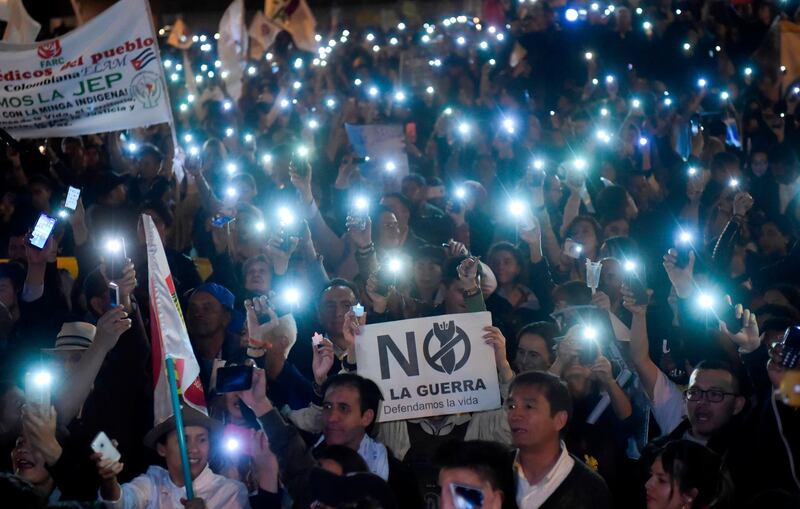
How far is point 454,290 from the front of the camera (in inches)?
265

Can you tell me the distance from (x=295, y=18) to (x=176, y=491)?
46.4 feet

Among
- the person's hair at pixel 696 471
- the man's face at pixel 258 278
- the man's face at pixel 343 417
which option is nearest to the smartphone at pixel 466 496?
the person's hair at pixel 696 471

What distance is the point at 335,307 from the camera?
6.66 metres

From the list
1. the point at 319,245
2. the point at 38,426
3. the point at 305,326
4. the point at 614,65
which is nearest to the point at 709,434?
the point at 305,326

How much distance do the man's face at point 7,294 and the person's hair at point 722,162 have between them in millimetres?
6223

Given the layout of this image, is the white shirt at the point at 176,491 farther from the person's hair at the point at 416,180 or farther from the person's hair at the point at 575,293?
the person's hair at the point at 416,180

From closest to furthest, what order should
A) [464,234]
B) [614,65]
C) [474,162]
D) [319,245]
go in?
[319,245] < [464,234] < [474,162] < [614,65]

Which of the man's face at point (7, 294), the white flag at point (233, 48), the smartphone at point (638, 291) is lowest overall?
the smartphone at point (638, 291)

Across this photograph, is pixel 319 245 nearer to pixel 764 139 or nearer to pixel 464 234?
pixel 464 234

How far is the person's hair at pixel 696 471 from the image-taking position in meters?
4.65

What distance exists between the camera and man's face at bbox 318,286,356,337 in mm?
6637

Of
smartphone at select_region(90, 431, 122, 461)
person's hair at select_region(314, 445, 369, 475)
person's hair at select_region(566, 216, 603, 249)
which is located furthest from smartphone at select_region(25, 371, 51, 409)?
person's hair at select_region(566, 216, 603, 249)

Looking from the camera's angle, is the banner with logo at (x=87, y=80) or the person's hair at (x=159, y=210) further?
the person's hair at (x=159, y=210)

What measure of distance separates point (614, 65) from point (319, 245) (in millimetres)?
6462
